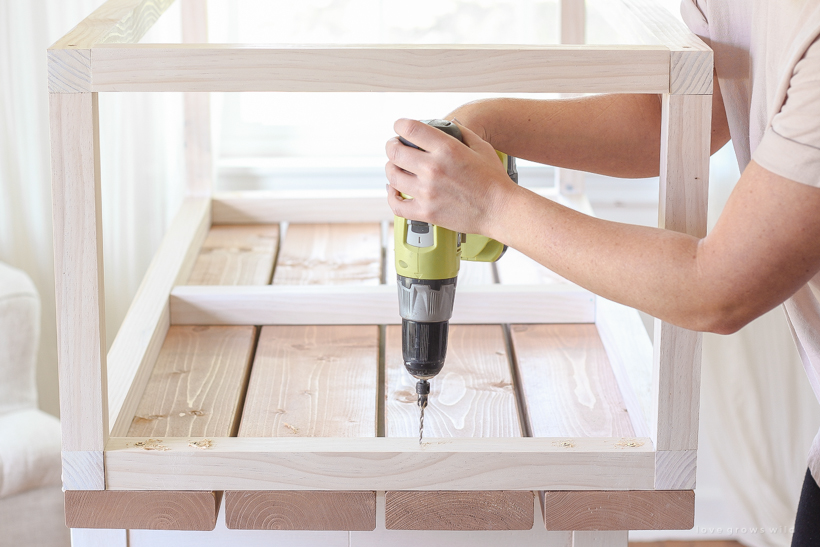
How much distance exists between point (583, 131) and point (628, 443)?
15.9 inches

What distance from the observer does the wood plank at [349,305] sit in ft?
3.95

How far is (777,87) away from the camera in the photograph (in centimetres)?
72

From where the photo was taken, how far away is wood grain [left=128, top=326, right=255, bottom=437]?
0.93m

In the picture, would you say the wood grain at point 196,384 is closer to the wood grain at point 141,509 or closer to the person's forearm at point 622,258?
the wood grain at point 141,509

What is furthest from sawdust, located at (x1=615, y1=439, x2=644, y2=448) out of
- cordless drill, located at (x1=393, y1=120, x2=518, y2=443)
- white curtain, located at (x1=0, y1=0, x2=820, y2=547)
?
white curtain, located at (x1=0, y1=0, x2=820, y2=547)

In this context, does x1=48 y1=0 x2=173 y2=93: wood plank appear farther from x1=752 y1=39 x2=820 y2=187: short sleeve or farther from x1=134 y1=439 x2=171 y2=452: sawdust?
x1=752 y1=39 x2=820 y2=187: short sleeve

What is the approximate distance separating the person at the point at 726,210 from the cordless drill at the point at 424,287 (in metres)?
0.05

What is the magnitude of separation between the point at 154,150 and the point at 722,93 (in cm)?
141

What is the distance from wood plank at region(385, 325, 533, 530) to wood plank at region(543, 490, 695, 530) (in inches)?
1.2

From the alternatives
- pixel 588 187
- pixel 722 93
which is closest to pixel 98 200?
pixel 722 93

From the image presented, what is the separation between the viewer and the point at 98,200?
77 centimetres

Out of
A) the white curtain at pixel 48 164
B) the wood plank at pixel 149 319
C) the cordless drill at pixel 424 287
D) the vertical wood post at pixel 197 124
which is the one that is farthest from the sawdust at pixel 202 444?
the white curtain at pixel 48 164

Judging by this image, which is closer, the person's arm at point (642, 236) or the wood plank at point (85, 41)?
the person's arm at point (642, 236)

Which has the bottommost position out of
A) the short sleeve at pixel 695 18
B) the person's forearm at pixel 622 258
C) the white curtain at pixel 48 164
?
the white curtain at pixel 48 164
